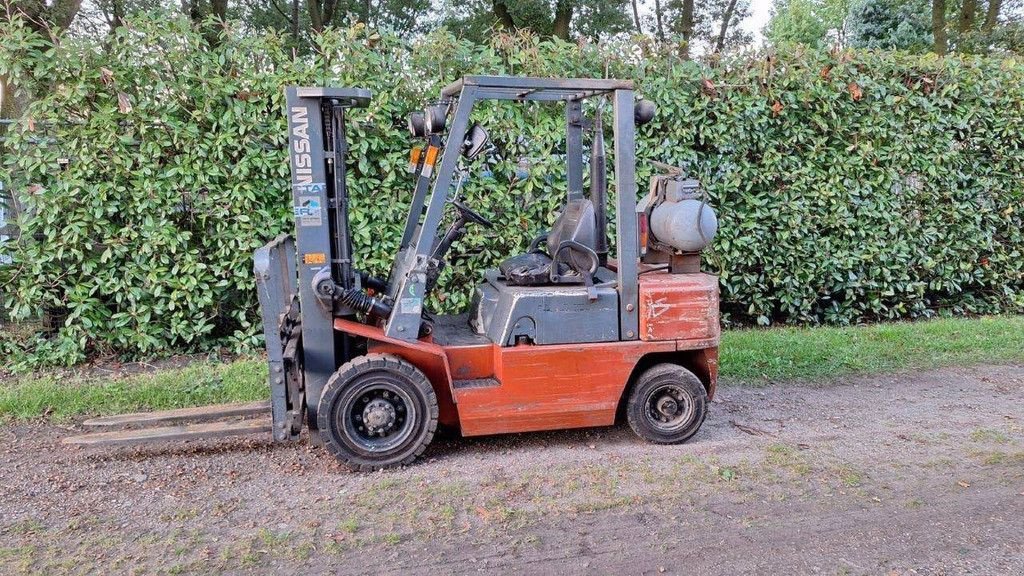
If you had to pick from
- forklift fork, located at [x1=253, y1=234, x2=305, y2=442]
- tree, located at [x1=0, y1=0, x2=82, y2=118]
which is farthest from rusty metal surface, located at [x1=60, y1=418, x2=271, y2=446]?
tree, located at [x1=0, y1=0, x2=82, y2=118]

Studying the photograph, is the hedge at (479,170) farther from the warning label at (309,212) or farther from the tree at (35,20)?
the warning label at (309,212)

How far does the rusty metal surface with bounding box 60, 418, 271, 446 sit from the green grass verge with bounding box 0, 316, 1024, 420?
88cm

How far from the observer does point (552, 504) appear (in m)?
4.23

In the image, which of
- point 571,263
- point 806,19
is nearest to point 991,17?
point 571,263

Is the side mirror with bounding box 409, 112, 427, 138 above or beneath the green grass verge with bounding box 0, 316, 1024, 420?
above

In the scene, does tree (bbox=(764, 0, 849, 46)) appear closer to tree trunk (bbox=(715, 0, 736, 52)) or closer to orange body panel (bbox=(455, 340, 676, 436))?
tree trunk (bbox=(715, 0, 736, 52))

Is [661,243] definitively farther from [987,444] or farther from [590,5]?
[590,5]

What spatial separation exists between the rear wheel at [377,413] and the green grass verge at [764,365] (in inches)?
71.1

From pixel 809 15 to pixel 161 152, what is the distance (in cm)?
4709

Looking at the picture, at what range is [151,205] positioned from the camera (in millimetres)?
6625

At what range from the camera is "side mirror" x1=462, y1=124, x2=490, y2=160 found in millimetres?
4840

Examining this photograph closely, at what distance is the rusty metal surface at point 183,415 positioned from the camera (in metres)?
5.33

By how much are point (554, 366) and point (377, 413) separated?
118 centimetres

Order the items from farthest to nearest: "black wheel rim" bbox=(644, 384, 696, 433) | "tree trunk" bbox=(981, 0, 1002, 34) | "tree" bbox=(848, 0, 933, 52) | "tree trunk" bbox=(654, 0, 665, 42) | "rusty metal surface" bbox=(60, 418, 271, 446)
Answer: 1. "tree trunk" bbox=(654, 0, 665, 42)
2. "tree" bbox=(848, 0, 933, 52)
3. "tree trunk" bbox=(981, 0, 1002, 34)
4. "black wheel rim" bbox=(644, 384, 696, 433)
5. "rusty metal surface" bbox=(60, 418, 271, 446)
